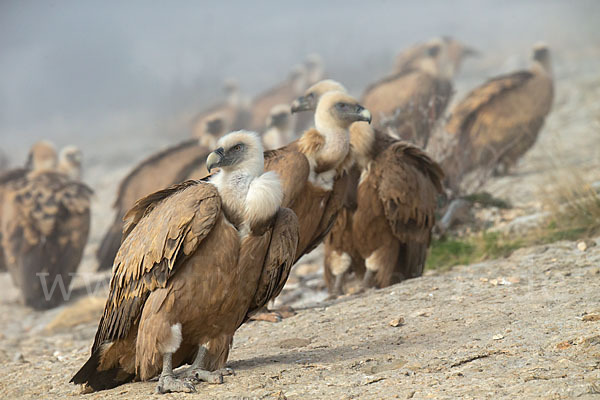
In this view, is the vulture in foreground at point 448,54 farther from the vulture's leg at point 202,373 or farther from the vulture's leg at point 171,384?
the vulture's leg at point 171,384

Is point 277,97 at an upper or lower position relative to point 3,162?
upper

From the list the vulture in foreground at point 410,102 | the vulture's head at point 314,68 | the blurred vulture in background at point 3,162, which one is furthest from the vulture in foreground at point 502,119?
the blurred vulture in background at point 3,162

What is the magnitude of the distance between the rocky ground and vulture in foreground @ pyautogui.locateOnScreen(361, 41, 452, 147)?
1326mm

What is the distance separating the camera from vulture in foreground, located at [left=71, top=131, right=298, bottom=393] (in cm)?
442

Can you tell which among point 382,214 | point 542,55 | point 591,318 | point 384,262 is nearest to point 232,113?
point 542,55

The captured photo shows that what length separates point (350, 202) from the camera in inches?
288

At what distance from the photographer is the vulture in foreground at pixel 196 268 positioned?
174 inches

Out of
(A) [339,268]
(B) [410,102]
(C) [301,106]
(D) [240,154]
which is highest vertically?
(D) [240,154]

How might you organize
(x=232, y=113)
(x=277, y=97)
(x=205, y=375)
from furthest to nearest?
(x=277, y=97) < (x=232, y=113) < (x=205, y=375)

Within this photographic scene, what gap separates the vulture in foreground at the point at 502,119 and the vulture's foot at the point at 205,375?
21.4ft

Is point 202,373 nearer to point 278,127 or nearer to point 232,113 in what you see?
point 278,127

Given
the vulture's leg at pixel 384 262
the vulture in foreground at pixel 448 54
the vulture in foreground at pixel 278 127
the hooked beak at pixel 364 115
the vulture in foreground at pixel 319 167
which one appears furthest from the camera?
the vulture in foreground at pixel 448 54

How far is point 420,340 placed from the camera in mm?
5141

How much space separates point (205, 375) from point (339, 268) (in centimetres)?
339
